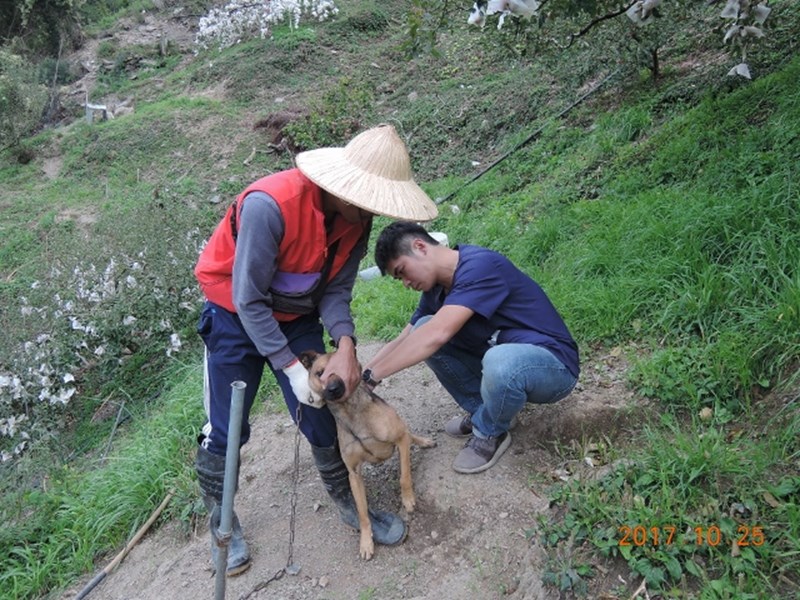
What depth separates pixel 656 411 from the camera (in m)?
3.32

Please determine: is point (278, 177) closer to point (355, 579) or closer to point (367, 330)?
point (355, 579)

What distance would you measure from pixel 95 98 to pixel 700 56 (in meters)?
14.4

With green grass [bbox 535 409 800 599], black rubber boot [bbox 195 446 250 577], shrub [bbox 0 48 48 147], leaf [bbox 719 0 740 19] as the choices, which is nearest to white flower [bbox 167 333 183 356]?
black rubber boot [bbox 195 446 250 577]

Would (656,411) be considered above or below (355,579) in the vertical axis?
above

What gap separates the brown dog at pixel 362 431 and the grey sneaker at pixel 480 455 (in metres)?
0.31

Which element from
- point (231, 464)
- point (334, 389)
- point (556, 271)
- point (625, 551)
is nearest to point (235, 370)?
point (334, 389)

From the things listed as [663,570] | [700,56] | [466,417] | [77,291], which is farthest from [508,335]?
[700,56]

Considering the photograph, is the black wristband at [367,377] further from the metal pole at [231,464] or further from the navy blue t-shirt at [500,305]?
the metal pole at [231,464]

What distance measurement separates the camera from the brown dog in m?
2.95

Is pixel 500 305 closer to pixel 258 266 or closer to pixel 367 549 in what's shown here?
pixel 258 266

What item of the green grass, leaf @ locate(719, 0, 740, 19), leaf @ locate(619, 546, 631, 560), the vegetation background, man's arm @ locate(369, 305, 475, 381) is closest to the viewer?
the green grass

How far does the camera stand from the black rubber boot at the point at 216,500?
3.05 meters

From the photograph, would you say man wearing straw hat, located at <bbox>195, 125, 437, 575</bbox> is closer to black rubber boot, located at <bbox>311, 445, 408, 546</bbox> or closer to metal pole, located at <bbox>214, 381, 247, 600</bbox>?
black rubber boot, located at <bbox>311, 445, 408, 546</bbox>
